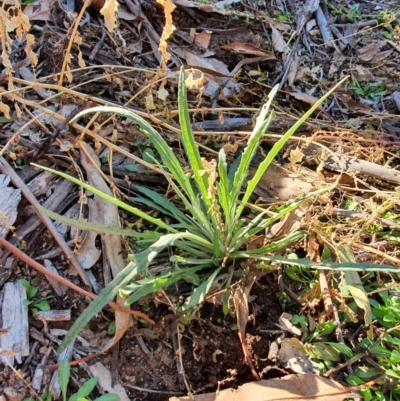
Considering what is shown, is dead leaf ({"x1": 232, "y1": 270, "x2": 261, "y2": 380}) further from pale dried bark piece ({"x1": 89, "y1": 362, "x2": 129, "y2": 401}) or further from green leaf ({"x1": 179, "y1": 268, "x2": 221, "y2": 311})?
pale dried bark piece ({"x1": 89, "y1": 362, "x2": 129, "y2": 401})

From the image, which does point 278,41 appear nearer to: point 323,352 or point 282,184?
point 282,184

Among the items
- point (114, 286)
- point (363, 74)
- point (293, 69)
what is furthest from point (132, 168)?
point (363, 74)

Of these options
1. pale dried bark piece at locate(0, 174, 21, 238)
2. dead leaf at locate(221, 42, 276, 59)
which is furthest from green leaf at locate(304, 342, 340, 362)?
dead leaf at locate(221, 42, 276, 59)

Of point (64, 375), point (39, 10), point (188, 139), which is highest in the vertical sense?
point (39, 10)

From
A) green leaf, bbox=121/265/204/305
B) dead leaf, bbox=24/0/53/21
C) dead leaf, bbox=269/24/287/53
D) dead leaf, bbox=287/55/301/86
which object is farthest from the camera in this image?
dead leaf, bbox=269/24/287/53

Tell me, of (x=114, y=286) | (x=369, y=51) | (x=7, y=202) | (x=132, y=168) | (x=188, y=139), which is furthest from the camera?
(x=369, y=51)

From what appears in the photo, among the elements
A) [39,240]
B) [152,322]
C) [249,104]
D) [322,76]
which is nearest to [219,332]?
[152,322]
